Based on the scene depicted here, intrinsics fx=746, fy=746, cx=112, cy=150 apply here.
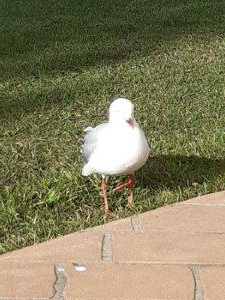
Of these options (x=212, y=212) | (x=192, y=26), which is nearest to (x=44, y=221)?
(x=212, y=212)

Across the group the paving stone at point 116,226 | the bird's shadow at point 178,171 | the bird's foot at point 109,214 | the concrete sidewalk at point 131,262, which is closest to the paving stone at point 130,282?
the concrete sidewalk at point 131,262

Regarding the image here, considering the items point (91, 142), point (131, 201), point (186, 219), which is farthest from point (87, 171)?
point (186, 219)

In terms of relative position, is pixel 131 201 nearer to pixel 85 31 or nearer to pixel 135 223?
pixel 135 223

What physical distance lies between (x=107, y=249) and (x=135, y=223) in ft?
1.22

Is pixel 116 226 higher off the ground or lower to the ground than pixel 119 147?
lower

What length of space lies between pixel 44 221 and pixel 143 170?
987mm

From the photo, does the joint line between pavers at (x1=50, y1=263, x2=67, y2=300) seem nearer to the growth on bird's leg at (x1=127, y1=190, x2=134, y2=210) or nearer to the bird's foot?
the bird's foot

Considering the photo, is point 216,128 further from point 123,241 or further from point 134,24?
point 134,24

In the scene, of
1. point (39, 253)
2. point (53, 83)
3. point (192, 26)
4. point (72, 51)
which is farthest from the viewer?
point (192, 26)

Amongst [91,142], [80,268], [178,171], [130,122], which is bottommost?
[178,171]

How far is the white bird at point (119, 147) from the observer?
13.3 feet

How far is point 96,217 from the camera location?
4141 mm

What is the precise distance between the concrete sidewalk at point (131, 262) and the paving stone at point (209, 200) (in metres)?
0.12

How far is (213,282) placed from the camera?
3.32 meters
